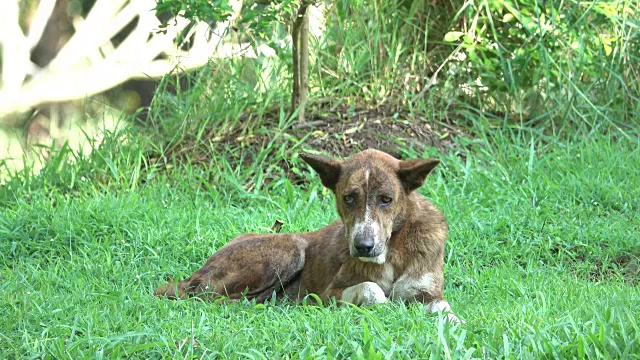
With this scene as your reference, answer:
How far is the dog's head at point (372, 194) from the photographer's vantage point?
215 inches

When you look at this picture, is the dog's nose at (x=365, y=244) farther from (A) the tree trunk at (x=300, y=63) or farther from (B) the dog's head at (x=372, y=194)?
(A) the tree trunk at (x=300, y=63)

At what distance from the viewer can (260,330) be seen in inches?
191

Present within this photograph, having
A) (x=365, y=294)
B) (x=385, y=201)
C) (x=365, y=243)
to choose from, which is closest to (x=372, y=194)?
(x=385, y=201)

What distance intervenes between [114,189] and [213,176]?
0.92 m

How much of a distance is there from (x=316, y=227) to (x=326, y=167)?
1.68 metres

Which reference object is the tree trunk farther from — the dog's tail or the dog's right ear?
the dog's tail

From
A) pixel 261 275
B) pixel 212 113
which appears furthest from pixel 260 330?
pixel 212 113

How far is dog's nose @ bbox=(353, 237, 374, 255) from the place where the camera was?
5414 millimetres

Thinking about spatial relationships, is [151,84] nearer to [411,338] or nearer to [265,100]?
[265,100]

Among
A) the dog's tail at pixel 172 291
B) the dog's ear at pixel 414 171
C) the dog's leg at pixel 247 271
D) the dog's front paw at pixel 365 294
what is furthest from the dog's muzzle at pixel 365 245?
the dog's tail at pixel 172 291

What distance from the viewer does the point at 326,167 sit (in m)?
5.88

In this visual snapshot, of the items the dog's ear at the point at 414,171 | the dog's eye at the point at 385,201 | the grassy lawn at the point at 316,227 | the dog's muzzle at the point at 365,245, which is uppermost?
the dog's ear at the point at 414,171

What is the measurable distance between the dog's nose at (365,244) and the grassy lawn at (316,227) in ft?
1.32

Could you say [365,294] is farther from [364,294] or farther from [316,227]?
[316,227]
